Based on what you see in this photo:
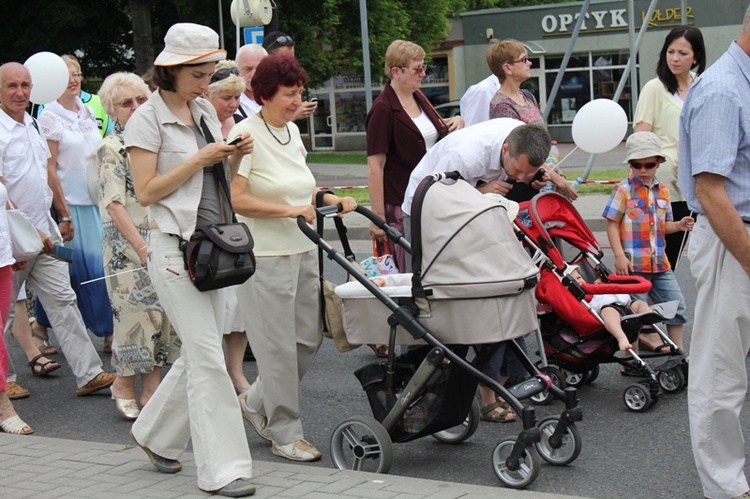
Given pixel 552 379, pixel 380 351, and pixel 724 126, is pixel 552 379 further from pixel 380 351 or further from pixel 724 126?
pixel 724 126


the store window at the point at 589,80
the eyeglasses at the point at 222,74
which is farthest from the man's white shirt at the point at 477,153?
the store window at the point at 589,80

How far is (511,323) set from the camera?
15.5 ft

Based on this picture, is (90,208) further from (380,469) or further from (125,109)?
(380,469)

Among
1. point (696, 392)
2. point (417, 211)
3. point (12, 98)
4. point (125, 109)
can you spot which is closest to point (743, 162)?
point (696, 392)

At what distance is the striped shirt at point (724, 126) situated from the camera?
14.0 ft

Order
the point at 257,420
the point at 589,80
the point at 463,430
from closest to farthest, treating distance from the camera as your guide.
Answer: the point at 463,430 < the point at 257,420 < the point at 589,80

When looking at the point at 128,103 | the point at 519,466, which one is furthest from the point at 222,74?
the point at 519,466

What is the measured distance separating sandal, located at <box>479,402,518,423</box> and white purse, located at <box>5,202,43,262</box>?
285cm

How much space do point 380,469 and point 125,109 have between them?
2.67m

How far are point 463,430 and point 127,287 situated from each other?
83.1 inches

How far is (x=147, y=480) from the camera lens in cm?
488

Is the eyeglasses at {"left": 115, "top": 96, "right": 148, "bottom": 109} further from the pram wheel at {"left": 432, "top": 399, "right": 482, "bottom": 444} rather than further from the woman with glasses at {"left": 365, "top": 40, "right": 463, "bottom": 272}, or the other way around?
the pram wheel at {"left": 432, "top": 399, "right": 482, "bottom": 444}

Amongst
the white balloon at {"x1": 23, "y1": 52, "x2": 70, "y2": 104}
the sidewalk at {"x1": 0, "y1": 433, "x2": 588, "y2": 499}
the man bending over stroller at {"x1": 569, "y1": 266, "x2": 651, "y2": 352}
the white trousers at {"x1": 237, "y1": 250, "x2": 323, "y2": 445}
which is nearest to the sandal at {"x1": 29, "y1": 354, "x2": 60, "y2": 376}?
the white balloon at {"x1": 23, "y1": 52, "x2": 70, "y2": 104}

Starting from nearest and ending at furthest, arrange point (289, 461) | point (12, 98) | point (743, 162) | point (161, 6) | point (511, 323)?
point (743, 162), point (511, 323), point (289, 461), point (12, 98), point (161, 6)
